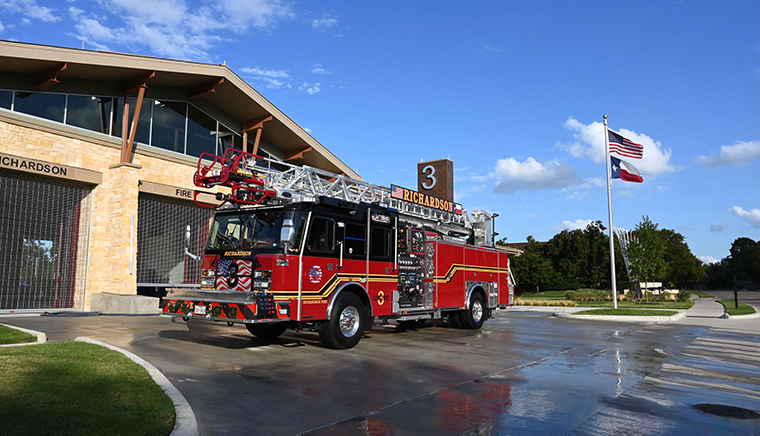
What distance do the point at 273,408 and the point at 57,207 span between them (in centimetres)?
1647

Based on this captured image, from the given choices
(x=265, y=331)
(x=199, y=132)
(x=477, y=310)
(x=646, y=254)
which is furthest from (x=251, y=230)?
(x=646, y=254)

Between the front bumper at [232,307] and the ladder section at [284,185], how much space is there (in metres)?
2.07

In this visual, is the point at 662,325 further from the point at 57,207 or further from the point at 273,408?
the point at 57,207

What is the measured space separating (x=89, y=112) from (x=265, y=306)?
14697 mm

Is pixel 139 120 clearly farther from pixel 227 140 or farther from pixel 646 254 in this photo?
pixel 646 254

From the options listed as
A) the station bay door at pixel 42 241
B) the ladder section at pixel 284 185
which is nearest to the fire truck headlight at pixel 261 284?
the ladder section at pixel 284 185

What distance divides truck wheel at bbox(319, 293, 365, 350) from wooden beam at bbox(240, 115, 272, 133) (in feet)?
51.9

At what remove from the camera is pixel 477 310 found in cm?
1595

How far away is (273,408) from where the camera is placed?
19.8ft

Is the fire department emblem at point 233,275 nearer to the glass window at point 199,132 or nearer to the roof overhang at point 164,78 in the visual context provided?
the roof overhang at point 164,78

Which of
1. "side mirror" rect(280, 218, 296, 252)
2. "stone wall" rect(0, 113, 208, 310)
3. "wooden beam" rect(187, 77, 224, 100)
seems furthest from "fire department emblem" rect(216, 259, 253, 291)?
"wooden beam" rect(187, 77, 224, 100)

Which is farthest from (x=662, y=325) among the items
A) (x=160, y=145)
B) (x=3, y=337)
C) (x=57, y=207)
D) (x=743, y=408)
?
(x=57, y=207)

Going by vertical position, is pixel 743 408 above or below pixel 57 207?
below

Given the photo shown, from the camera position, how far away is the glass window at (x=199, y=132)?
2294cm
